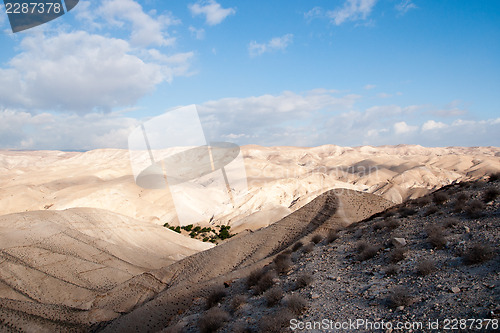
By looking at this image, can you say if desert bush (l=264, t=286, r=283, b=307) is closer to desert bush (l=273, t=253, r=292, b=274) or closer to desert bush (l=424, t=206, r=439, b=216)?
desert bush (l=273, t=253, r=292, b=274)

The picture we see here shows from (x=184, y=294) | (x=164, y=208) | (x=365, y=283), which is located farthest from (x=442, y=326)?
(x=164, y=208)

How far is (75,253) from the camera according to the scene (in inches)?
738

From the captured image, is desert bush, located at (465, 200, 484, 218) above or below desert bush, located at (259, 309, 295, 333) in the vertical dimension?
above

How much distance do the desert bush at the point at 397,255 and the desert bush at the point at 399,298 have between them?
1597 millimetres

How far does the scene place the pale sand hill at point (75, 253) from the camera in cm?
1499

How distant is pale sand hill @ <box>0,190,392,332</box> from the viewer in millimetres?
11141

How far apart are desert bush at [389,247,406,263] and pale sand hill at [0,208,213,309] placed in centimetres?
1304

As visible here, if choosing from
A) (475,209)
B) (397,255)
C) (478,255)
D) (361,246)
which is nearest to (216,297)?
(361,246)

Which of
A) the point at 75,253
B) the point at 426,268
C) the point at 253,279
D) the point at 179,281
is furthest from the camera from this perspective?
the point at 75,253

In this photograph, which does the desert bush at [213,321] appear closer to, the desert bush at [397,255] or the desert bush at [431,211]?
the desert bush at [397,255]

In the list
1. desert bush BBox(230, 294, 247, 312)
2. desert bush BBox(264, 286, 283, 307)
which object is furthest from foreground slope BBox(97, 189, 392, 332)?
desert bush BBox(264, 286, 283, 307)

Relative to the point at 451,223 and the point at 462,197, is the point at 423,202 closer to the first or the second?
the point at 462,197

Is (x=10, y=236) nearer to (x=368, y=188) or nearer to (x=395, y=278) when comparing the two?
(x=395, y=278)

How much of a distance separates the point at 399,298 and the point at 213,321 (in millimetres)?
3921
